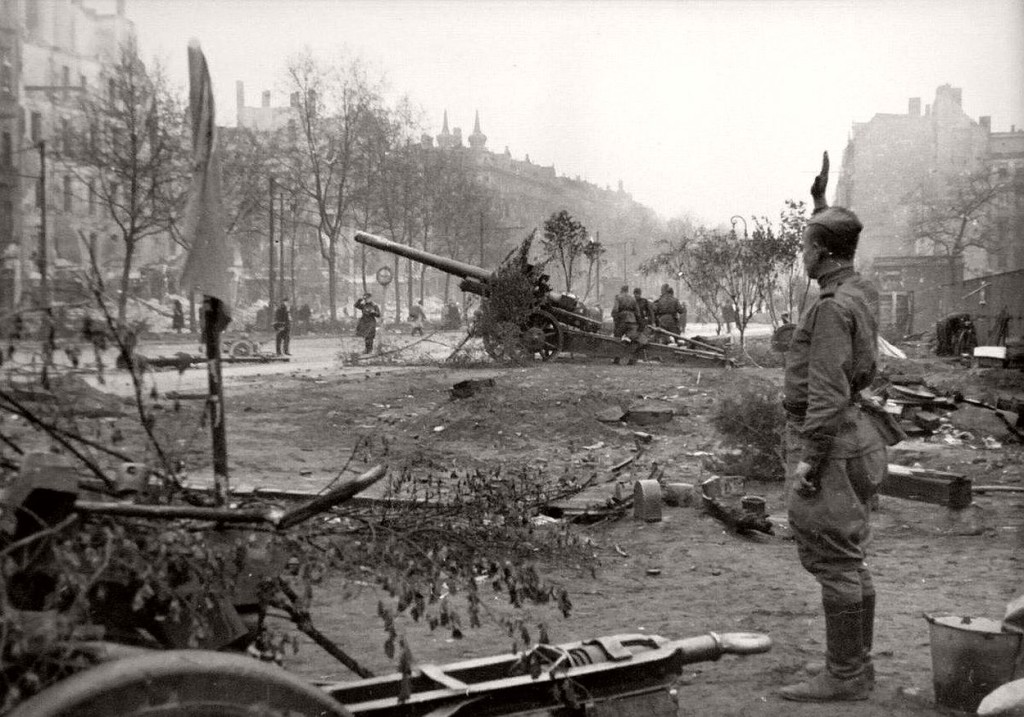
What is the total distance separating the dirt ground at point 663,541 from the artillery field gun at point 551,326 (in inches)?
127

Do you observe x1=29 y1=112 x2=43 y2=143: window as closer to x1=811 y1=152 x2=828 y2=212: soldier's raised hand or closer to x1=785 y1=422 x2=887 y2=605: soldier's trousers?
x1=811 y1=152 x2=828 y2=212: soldier's raised hand

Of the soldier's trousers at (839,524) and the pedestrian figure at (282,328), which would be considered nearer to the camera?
the soldier's trousers at (839,524)

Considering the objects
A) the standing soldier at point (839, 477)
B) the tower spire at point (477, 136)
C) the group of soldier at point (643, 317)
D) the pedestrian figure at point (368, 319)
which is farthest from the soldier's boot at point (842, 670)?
the tower spire at point (477, 136)

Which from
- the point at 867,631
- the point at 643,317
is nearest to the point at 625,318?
the point at 643,317

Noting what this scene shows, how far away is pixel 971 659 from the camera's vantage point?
348 centimetres

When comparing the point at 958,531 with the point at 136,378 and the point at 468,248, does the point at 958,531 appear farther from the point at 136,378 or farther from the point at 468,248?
the point at 468,248

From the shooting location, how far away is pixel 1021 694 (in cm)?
306

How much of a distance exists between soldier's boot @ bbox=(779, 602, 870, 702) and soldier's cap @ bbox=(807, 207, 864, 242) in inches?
55.6

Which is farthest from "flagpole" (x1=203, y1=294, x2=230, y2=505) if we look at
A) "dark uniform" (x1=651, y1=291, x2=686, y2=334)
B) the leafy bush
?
"dark uniform" (x1=651, y1=291, x2=686, y2=334)

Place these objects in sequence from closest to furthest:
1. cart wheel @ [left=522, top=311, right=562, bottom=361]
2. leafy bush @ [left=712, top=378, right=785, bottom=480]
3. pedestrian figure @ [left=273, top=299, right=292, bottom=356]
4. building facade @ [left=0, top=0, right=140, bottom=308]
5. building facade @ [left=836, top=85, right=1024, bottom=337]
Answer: leafy bush @ [left=712, top=378, right=785, bottom=480], cart wheel @ [left=522, top=311, right=562, bottom=361], pedestrian figure @ [left=273, top=299, right=292, bottom=356], building facade @ [left=0, top=0, right=140, bottom=308], building facade @ [left=836, top=85, right=1024, bottom=337]

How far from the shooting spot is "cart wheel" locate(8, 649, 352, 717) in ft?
4.90

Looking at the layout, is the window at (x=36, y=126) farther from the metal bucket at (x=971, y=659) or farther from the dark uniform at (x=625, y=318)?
the metal bucket at (x=971, y=659)

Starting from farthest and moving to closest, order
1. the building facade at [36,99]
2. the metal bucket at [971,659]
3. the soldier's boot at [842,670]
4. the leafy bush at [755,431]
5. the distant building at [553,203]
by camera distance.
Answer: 1. the distant building at [553,203]
2. the building facade at [36,99]
3. the leafy bush at [755,431]
4. the soldier's boot at [842,670]
5. the metal bucket at [971,659]

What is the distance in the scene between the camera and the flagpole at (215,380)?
9.87ft
